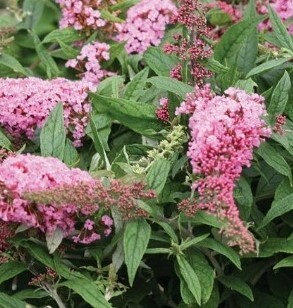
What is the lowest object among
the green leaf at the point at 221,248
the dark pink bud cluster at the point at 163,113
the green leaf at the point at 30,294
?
the green leaf at the point at 30,294

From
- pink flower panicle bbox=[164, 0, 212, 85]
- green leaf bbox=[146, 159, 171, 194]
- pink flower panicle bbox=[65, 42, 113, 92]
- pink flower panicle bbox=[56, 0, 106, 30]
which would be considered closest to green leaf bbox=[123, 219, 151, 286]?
green leaf bbox=[146, 159, 171, 194]

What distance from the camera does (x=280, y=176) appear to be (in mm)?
2861

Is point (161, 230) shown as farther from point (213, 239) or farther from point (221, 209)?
point (221, 209)

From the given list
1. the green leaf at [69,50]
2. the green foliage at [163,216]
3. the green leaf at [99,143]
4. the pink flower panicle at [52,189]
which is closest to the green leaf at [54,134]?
the green foliage at [163,216]

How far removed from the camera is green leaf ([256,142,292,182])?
8.59ft

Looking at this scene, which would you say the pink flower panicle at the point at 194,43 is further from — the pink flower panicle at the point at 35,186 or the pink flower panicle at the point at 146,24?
the pink flower panicle at the point at 146,24

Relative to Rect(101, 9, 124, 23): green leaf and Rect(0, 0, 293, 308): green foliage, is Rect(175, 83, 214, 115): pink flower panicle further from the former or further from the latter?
Rect(101, 9, 124, 23): green leaf

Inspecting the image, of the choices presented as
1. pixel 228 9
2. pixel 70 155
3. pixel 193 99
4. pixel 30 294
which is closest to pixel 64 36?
pixel 228 9

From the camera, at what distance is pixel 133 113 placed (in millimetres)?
2797

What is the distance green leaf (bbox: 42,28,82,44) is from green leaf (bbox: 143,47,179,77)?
2.05ft

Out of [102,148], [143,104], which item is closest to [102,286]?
[102,148]

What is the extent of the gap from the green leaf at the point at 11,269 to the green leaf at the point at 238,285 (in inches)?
27.3

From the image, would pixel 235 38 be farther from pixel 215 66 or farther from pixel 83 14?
pixel 83 14

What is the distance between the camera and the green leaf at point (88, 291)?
7.97 feet
